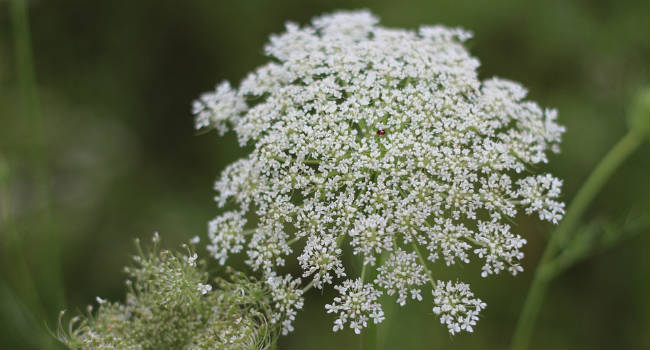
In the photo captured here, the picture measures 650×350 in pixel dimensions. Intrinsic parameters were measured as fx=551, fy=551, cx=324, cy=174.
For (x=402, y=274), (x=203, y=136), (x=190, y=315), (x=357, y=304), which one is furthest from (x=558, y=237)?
(x=203, y=136)

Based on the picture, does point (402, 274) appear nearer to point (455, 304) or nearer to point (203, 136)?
point (455, 304)

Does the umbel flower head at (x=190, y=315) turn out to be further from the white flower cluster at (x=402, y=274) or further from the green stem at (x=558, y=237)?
the green stem at (x=558, y=237)

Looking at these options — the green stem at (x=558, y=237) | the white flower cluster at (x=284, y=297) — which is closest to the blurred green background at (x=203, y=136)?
the green stem at (x=558, y=237)

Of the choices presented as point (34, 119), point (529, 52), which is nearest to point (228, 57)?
point (34, 119)

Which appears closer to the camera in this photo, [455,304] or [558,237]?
[455,304]

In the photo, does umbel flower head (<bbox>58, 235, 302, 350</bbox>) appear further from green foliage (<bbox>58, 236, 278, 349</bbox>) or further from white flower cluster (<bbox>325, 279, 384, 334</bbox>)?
white flower cluster (<bbox>325, 279, 384, 334</bbox>)

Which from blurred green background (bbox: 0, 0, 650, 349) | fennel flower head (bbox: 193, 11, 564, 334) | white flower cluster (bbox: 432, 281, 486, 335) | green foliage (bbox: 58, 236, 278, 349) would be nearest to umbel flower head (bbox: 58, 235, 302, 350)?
green foliage (bbox: 58, 236, 278, 349)
